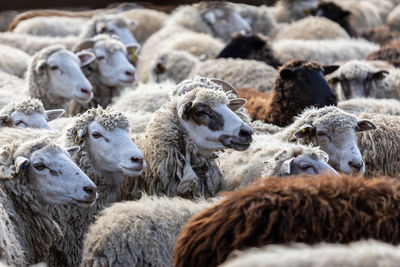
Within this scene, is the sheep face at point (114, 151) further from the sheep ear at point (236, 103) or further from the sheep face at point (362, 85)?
the sheep face at point (362, 85)

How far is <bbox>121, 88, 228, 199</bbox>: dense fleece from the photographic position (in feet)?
15.2

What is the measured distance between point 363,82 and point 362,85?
34mm

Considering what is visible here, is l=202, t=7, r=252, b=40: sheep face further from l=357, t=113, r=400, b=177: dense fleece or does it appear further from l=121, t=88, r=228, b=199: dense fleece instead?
l=121, t=88, r=228, b=199: dense fleece

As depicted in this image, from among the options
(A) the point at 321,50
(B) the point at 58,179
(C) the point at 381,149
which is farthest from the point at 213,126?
(A) the point at 321,50

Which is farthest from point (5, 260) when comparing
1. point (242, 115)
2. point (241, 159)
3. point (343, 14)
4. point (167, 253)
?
point (343, 14)

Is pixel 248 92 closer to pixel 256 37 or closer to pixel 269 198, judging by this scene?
pixel 256 37

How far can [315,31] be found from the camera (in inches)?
442

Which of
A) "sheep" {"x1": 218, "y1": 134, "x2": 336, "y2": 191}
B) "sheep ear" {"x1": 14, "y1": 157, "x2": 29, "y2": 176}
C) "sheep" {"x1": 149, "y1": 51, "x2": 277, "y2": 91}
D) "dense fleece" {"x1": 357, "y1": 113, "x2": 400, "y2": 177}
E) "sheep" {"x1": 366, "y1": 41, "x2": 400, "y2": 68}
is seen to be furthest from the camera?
"sheep" {"x1": 366, "y1": 41, "x2": 400, "y2": 68}

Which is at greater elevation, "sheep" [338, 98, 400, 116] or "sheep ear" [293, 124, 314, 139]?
"sheep ear" [293, 124, 314, 139]

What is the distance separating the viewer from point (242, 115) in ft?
17.0

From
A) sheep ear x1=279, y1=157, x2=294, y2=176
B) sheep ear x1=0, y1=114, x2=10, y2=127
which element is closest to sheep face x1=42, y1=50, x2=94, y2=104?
sheep ear x1=0, y1=114, x2=10, y2=127

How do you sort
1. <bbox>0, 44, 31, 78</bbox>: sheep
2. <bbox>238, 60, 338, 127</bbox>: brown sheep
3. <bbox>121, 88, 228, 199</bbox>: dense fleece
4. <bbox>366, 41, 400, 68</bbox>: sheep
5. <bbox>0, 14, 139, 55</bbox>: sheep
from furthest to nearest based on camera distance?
<bbox>0, 14, 139, 55</bbox>: sheep → <bbox>366, 41, 400, 68</bbox>: sheep → <bbox>0, 44, 31, 78</bbox>: sheep → <bbox>238, 60, 338, 127</bbox>: brown sheep → <bbox>121, 88, 228, 199</bbox>: dense fleece

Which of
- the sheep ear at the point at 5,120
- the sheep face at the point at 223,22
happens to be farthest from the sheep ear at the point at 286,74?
the sheep face at the point at 223,22

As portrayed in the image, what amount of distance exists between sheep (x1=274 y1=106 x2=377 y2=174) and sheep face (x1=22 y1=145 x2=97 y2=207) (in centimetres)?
154
